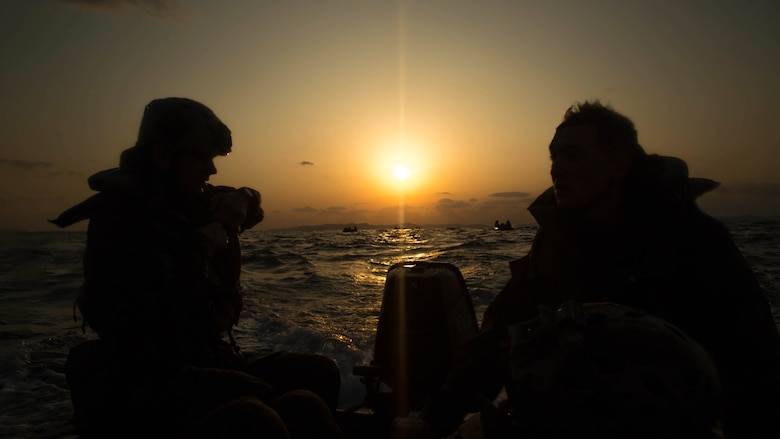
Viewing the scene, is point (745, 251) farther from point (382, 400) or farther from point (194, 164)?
point (194, 164)

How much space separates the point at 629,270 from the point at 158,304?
220cm

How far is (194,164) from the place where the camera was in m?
2.79

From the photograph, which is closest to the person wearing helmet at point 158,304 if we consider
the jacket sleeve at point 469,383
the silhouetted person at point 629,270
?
the jacket sleeve at point 469,383

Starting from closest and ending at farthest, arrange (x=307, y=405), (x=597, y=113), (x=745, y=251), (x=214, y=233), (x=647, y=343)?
1. (x=647, y=343)
2. (x=307, y=405)
3. (x=597, y=113)
4. (x=214, y=233)
5. (x=745, y=251)

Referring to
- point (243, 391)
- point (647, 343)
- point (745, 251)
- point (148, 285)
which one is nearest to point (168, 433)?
point (243, 391)

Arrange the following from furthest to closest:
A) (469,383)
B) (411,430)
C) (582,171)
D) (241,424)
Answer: (582,171), (469,383), (411,430), (241,424)

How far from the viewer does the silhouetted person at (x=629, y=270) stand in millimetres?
1861

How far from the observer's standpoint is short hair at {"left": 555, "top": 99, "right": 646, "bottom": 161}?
2389 mm

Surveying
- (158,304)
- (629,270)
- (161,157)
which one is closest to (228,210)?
(161,157)

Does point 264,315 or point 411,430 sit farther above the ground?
point 411,430

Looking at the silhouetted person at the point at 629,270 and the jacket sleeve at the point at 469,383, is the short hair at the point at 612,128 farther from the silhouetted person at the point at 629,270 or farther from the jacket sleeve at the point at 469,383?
the jacket sleeve at the point at 469,383

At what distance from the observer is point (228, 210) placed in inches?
114

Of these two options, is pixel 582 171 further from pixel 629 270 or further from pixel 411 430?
pixel 411 430

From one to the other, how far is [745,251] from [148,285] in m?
19.3
